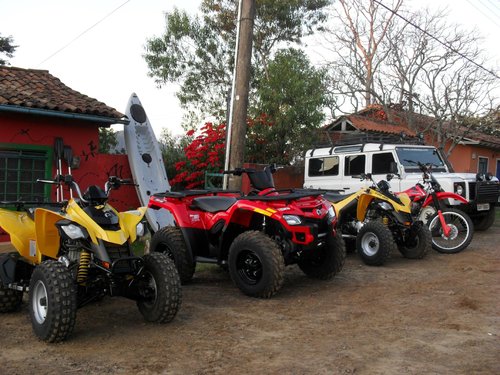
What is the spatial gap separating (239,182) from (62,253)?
13.4ft

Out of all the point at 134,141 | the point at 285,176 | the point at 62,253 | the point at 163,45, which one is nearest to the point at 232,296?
the point at 62,253

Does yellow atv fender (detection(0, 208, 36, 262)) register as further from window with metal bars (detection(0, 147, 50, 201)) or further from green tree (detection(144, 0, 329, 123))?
green tree (detection(144, 0, 329, 123))

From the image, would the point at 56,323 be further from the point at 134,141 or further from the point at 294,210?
the point at 134,141

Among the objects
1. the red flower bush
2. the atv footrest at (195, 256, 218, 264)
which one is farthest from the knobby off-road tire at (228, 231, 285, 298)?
the red flower bush

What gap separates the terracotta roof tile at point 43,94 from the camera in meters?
9.34

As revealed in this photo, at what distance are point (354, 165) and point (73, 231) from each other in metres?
8.06

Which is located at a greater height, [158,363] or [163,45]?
[163,45]

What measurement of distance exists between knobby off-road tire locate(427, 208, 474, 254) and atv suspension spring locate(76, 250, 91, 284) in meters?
5.96

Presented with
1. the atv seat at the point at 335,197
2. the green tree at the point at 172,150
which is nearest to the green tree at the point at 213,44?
the green tree at the point at 172,150

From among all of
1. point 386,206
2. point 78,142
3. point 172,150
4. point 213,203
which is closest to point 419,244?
point 386,206

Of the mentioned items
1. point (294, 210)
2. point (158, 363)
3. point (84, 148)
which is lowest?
point (158, 363)

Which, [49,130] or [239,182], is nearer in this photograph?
[239,182]

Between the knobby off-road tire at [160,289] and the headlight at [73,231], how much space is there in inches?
25.2

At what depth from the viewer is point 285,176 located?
14641 mm
